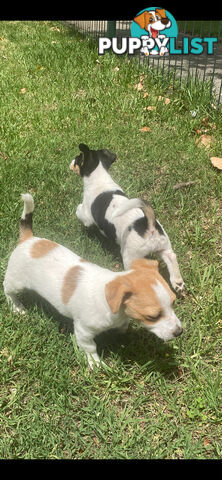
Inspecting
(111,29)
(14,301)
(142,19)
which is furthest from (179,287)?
(111,29)

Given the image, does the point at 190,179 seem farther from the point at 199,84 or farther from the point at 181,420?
the point at 181,420

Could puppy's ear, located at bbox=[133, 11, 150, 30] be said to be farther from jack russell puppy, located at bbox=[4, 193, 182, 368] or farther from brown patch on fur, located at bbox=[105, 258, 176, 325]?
brown patch on fur, located at bbox=[105, 258, 176, 325]

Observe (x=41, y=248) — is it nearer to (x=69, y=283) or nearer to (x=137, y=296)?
(x=69, y=283)

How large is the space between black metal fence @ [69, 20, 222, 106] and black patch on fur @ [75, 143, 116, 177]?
6.78 ft

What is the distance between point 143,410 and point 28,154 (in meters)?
3.34

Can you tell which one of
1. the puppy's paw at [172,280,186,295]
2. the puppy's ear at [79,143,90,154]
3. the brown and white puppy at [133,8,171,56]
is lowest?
the puppy's paw at [172,280,186,295]

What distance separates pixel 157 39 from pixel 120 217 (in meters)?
4.44

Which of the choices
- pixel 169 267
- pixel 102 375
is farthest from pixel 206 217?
pixel 102 375

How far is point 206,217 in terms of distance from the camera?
3.95m

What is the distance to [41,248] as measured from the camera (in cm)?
292

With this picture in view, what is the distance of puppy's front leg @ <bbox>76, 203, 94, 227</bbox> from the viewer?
3760 mm

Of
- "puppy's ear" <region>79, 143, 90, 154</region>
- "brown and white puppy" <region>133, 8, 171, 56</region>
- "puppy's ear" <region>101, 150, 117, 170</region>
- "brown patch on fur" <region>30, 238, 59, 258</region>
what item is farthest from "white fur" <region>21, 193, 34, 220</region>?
"brown and white puppy" <region>133, 8, 171, 56</region>

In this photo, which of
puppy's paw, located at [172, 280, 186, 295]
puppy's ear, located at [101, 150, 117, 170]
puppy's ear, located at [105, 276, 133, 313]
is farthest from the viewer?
puppy's ear, located at [101, 150, 117, 170]

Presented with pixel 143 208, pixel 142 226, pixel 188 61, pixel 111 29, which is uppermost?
pixel 111 29
